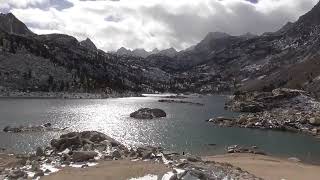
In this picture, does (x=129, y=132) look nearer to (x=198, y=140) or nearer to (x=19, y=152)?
(x=198, y=140)

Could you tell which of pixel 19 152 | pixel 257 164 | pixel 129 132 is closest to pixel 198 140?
pixel 129 132

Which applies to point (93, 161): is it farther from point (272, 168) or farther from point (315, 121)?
point (315, 121)

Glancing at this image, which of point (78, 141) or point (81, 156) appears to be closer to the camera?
point (81, 156)

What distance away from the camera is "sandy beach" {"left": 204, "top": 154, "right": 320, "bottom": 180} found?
47.8 metres

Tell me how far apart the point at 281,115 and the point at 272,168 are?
78291mm

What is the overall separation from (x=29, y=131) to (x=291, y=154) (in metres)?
49.3

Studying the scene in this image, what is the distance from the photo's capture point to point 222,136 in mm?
92500

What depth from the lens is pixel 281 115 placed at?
128000mm

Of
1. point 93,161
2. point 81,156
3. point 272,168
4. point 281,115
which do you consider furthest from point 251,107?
point 81,156

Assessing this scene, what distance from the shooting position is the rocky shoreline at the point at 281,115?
11038cm

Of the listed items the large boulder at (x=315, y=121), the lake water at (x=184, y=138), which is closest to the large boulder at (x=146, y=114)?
the lake water at (x=184, y=138)

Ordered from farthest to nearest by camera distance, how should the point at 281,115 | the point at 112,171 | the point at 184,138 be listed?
the point at 281,115 → the point at 184,138 → the point at 112,171

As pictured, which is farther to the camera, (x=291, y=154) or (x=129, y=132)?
(x=129, y=132)

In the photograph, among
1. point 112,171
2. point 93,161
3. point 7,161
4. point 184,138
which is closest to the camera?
point 112,171
